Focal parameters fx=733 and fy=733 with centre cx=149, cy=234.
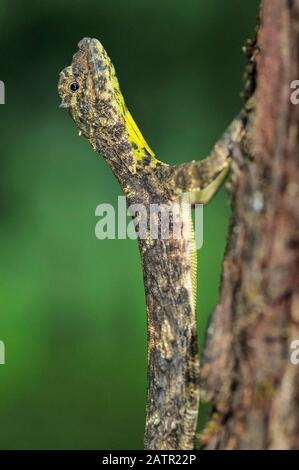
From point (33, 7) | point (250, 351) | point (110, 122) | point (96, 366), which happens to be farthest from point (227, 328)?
point (33, 7)

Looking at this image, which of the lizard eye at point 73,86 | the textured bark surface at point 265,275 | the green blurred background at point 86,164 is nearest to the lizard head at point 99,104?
the lizard eye at point 73,86

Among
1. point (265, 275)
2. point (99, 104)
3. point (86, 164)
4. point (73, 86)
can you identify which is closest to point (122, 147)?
point (99, 104)

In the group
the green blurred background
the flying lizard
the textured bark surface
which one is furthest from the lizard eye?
the green blurred background

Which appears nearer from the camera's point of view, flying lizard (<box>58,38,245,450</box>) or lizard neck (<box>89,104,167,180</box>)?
flying lizard (<box>58,38,245,450</box>)

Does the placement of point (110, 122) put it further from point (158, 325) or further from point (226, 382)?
point (226, 382)

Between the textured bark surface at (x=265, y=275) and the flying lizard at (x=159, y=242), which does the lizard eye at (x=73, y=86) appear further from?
the textured bark surface at (x=265, y=275)

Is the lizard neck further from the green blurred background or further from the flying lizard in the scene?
the green blurred background

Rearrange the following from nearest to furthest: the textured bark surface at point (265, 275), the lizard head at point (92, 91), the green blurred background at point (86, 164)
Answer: the textured bark surface at point (265, 275)
the lizard head at point (92, 91)
the green blurred background at point (86, 164)
